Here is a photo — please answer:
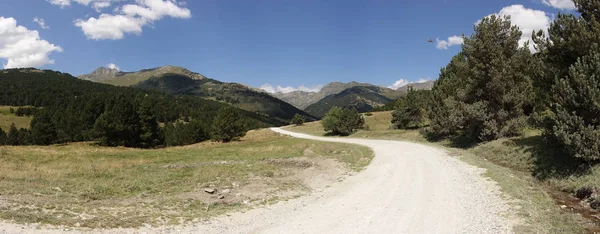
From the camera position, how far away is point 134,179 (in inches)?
→ 805

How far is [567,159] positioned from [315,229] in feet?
57.0

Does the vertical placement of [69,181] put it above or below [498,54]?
below

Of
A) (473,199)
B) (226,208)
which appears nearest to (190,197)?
(226,208)

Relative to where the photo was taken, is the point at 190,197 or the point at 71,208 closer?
the point at 71,208

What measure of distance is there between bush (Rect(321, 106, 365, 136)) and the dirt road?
50.6 m

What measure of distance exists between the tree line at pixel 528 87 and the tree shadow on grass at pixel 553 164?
0.52 m

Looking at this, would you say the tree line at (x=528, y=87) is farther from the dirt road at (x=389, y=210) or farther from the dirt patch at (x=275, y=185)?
the dirt patch at (x=275, y=185)

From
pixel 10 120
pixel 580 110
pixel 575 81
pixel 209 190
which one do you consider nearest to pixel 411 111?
pixel 580 110

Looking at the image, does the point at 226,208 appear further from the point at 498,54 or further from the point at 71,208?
the point at 498,54

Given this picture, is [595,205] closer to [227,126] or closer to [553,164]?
[553,164]

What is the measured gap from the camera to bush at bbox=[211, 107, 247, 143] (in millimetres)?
69125

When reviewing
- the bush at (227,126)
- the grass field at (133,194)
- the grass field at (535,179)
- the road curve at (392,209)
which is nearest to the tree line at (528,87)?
the grass field at (535,179)

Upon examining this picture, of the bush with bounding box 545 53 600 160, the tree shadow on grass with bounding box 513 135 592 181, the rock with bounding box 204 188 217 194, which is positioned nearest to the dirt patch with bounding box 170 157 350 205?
the rock with bounding box 204 188 217 194

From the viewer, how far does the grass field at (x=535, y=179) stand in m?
11.8
